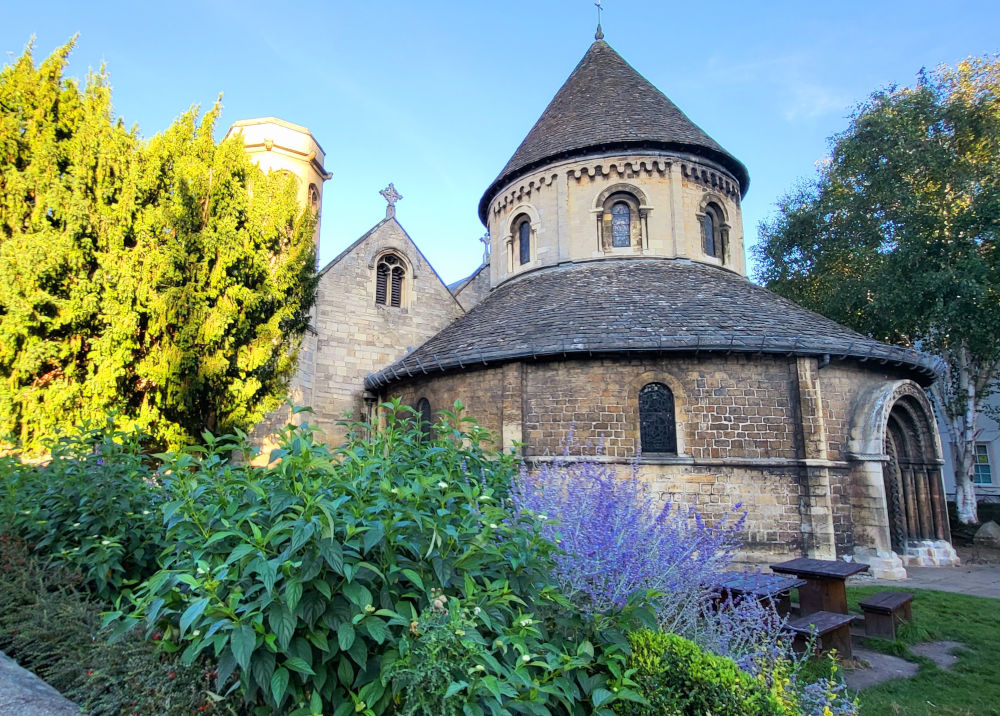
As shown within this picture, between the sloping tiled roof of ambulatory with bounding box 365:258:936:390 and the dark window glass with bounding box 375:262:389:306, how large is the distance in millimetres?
3278

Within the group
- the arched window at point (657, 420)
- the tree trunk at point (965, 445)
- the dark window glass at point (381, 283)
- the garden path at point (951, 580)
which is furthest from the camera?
the tree trunk at point (965, 445)

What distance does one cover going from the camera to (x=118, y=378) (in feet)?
29.3

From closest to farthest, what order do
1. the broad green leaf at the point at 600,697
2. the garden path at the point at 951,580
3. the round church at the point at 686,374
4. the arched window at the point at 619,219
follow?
the broad green leaf at the point at 600,697 → the garden path at the point at 951,580 → the round church at the point at 686,374 → the arched window at the point at 619,219

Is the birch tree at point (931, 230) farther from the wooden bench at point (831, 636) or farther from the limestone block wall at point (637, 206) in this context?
the wooden bench at point (831, 636)

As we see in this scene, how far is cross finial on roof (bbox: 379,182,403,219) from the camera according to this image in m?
18.3

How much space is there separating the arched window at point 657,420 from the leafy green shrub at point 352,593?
8.01 meters

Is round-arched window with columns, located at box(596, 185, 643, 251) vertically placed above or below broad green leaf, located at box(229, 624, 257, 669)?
above

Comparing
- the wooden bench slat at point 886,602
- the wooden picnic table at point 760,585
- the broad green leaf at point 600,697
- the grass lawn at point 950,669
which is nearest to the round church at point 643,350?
the grass lawn at point 950,669

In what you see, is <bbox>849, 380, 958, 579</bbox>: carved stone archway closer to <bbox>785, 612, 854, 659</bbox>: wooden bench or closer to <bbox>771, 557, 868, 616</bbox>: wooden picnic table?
<bbox>771, 557, 868, 616</bbox>: wooden picnic table

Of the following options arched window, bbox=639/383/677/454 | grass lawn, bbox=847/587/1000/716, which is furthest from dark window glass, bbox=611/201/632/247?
grass lawn, bbox=847/587/1000/716

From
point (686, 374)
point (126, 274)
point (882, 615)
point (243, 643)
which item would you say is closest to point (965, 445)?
point (686, 374)

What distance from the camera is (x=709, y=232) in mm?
15688

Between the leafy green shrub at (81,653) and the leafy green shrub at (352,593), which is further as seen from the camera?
the leafy green shrub at (81,653)

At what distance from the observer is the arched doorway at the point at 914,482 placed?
1252cm
